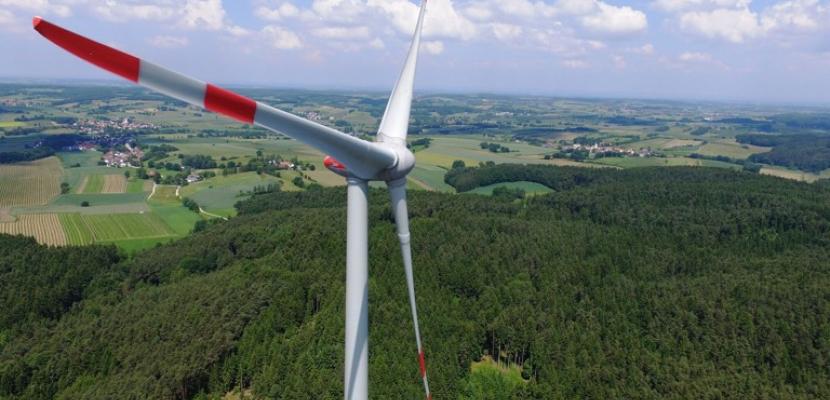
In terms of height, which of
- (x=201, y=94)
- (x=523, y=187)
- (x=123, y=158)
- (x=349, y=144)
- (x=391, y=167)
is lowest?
(x=123, y=158)

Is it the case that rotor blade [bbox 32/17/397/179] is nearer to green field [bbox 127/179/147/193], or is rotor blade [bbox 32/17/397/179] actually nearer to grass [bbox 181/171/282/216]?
grass [bbox 181/171/282/216]

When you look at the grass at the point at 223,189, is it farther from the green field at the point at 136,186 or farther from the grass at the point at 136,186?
the green field at the point at 136,186

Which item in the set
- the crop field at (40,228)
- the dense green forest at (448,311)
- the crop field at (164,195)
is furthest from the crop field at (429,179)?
the crop field at (40,228)

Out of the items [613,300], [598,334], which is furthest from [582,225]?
[598,334]

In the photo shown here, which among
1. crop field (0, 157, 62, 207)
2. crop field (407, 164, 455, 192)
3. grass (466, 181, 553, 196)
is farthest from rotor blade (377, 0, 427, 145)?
grass (466, 181, 553, 196)

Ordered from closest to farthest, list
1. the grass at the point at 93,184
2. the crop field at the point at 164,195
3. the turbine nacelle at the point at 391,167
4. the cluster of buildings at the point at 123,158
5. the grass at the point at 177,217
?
1. the turbine nacelle at the point at 391,167
2. the grass at the point at 177,217
3. the crop field at the point at 164,195
4. the grass at the point at 93,184
5. the cluster of buildings at the point at 123,158

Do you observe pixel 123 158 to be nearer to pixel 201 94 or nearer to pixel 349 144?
pixel 349 144

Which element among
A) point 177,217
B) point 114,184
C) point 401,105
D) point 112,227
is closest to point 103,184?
point 114,184

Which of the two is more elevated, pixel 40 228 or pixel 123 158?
pixel 123 158
